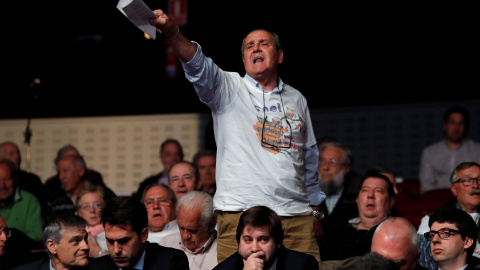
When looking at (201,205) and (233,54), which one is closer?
(201,205)

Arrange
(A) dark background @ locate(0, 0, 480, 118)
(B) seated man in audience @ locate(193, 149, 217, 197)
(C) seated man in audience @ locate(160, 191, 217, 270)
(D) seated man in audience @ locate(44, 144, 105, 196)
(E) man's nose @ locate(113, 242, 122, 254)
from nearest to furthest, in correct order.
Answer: (E) man's nose @ locate(113, 242, 122, 254) → (C) seated man in audience @ locate(160, 191, 217, 270) → (B) seated man in audience @ locate(193, 149, 217, 197) → (D) seated man in audience @ locate(44, 144, 105, 196) → (A) dark background @ locate(0, 0, 480, 118)

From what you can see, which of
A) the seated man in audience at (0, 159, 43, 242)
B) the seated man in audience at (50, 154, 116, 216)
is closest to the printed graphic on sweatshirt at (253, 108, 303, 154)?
the seated man in audience at (0, 159, 43, 242)

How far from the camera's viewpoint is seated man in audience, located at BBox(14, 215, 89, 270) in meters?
4.27

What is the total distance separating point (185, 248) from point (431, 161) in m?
2.96

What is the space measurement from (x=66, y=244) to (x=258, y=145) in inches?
46.0

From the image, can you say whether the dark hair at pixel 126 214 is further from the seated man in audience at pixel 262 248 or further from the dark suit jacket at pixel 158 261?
the seated man in audience at pixel 262 248

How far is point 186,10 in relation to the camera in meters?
8.41

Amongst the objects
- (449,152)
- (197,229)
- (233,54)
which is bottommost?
(197,229)

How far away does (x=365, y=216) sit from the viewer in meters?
5.14

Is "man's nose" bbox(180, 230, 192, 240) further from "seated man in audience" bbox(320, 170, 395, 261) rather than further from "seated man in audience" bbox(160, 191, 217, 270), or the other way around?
"seated man in audience" bbox(320, 170, 395, 261)

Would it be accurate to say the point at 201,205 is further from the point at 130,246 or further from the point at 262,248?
the point at 262,248

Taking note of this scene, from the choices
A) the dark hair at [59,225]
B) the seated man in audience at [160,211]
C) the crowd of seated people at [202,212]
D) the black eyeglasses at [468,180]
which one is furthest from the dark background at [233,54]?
the dark hair at [59,225]

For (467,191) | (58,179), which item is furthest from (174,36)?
(58,179)

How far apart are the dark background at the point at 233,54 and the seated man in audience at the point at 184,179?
9.36ft
